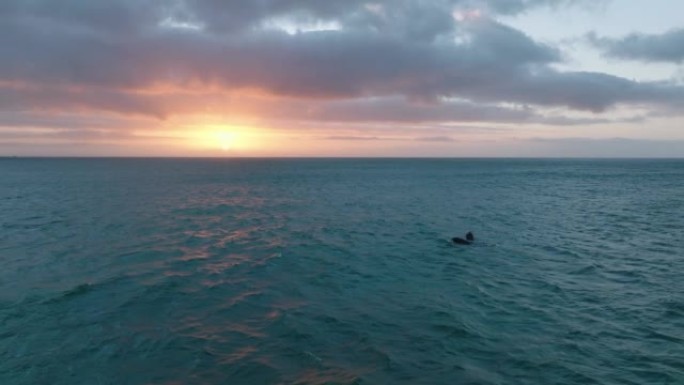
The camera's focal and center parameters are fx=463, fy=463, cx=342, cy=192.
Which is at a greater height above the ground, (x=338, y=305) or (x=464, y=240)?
(x=464, y=240)

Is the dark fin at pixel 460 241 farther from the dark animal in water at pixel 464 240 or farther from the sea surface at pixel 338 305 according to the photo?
the sea surface at pixel 338 305

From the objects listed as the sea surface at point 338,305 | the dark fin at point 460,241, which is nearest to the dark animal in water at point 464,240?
the dark fin at point 460,241

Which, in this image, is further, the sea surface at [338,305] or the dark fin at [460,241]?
the dark fin at [460,241]

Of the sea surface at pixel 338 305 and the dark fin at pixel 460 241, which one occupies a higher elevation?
the dark fin at pixel 460 241

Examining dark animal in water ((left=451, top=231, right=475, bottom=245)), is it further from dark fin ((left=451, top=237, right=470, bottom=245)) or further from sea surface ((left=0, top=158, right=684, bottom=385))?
sea surface ((left=0, top=158, right=684, bottom=385))

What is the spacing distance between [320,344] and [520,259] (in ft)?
73.8

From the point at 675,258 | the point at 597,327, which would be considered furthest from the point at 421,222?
the point at 597,327

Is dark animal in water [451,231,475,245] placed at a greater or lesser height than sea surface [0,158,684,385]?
greater

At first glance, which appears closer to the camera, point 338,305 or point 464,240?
point 338,305

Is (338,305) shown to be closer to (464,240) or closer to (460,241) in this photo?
(460,241)

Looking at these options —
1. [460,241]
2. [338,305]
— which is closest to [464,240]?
[460,241]

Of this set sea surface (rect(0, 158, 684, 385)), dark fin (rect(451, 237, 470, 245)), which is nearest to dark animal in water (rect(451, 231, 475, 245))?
dark fin (rect(451, 237, 470, 245))

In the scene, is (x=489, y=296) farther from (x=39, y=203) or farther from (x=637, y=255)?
(x=39, y=203)

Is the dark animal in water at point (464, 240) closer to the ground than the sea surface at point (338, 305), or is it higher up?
higher up
